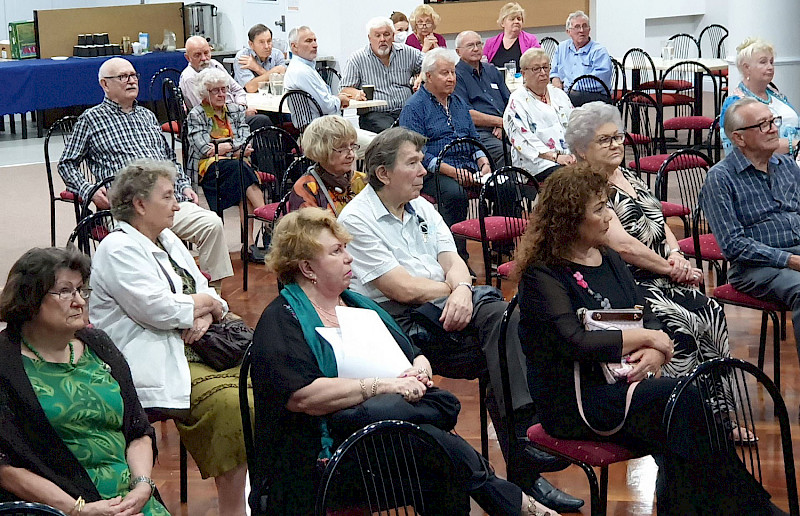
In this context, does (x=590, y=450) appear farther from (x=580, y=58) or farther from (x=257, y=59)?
(x=257, y=59)

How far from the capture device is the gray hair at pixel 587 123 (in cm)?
396

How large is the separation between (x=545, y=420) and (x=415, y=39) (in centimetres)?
710

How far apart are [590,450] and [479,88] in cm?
479

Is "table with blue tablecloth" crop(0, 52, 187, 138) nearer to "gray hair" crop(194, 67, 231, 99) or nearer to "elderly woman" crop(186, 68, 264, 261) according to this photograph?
"elderly woman" crop(186, 68, 264, 261)

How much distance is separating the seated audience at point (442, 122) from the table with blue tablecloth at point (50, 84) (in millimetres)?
5876

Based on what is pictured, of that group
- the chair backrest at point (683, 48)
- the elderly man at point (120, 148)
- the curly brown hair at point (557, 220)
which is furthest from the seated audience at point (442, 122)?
the chair backrest at point (683, 48)

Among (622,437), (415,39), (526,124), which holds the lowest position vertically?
(622,437)

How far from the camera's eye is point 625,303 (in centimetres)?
288

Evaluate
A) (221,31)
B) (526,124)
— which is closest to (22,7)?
(221,31)

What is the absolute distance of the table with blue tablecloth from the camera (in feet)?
34.0

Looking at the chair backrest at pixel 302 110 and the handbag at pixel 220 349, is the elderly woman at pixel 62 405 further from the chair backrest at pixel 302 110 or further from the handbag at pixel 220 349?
the chair backrest at pixel 302 110

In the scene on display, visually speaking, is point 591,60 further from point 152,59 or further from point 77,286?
point 77,286

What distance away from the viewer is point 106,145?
5.33 metres

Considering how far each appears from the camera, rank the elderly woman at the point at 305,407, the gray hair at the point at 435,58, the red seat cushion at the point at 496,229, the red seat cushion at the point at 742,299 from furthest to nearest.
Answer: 1. the gray hair at the point at 435,58
2. the red seat cushion at the point at 496,229
3. the red seat cushion at the point at 742,299
4. the elderly woman at the point at 305,407
